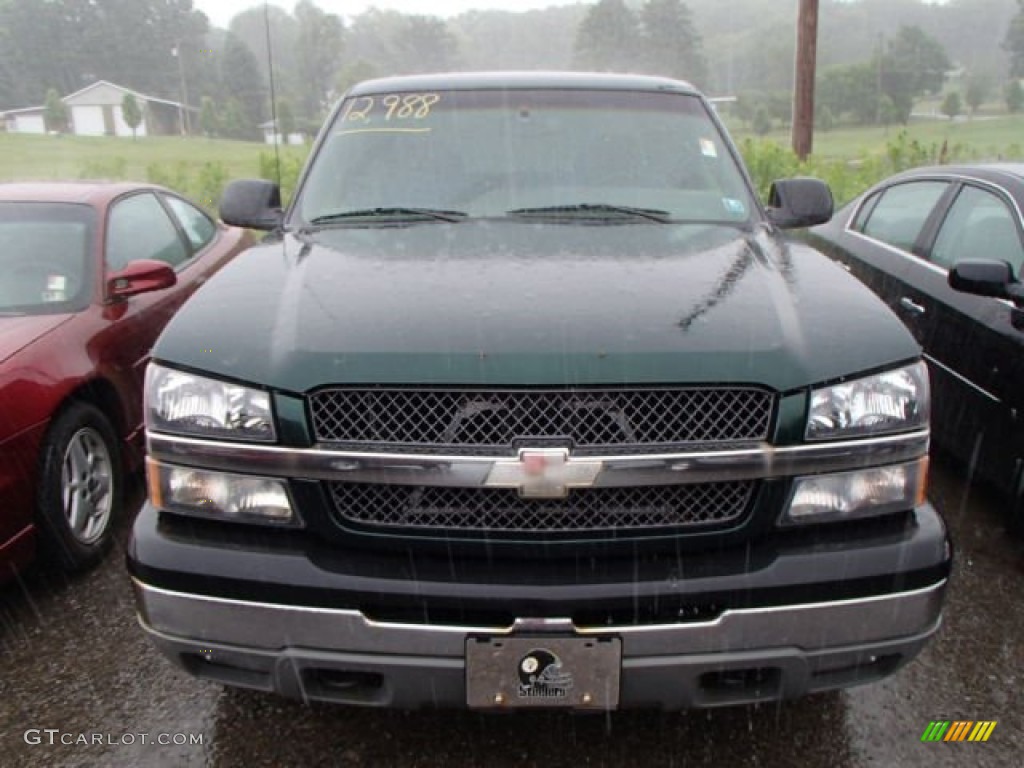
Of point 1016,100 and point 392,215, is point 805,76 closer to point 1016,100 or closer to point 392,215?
point 392,215

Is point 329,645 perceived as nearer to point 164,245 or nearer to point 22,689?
point 22,689

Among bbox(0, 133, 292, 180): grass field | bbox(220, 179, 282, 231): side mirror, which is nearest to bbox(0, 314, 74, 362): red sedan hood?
bbox(220, 179, 282, 231): side mirror

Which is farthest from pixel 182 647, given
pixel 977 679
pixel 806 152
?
pixel 806 152

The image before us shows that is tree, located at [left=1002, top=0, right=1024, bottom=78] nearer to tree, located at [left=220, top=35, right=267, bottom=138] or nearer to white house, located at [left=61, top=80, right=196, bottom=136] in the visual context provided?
tree, located at [left=220, top=35, right=267, bottom=138]

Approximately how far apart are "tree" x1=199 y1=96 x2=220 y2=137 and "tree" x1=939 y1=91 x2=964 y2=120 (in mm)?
27805

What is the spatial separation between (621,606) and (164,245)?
3.97 meters

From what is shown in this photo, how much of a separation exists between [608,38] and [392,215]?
A: 2662 inches

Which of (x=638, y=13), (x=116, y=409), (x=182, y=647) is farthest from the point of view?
(x=638, y=13)

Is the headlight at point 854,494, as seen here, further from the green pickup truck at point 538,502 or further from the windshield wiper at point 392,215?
the windshield wiper at point 392,215

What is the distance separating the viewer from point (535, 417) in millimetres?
2031

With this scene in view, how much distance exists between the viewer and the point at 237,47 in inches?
1160

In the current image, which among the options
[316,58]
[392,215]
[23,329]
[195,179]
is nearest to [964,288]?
[392,215]

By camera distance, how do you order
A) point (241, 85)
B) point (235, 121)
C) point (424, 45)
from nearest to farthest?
point (241, 85) < point (235, 121) < point (424, 45)

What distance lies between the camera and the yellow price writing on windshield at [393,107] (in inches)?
142
